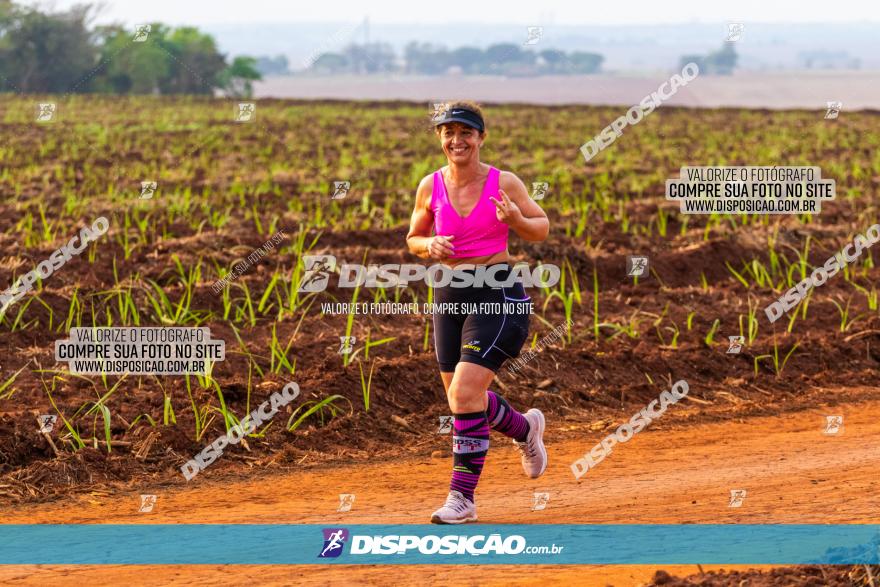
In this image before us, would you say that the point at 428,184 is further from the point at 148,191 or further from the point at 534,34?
the point at 148,191

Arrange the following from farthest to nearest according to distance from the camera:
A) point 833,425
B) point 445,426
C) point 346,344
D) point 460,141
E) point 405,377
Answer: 1. point 346,344
2. point 405,377
3. point 833,425
4. point 445,426
5. point 460,141

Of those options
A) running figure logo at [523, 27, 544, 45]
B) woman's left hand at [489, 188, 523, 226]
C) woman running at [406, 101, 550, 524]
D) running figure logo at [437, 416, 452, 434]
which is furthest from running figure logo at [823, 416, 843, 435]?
running figure logo at [523, 27, 544, 45]

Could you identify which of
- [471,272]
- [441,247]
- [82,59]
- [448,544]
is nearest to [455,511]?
[448,544]

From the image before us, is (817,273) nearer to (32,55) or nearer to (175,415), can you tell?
(175,415)

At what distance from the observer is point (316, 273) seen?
431 inches

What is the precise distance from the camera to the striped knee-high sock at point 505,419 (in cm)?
623

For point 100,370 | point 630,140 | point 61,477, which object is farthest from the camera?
point 630,140

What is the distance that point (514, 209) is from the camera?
561 cm

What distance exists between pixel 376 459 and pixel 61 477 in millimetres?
1778

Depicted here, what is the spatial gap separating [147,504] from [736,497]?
3.04 meters

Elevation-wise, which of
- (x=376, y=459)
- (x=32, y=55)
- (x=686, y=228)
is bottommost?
(x=376, y=459)

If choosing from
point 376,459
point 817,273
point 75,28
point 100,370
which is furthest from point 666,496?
point 75,28

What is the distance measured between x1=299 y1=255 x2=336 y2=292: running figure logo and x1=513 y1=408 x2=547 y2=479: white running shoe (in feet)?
14.4

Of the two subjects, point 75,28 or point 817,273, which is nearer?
point 817,273
